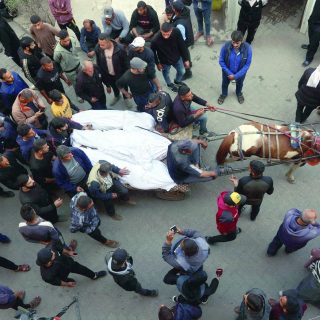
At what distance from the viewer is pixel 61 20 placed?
795 centimetres

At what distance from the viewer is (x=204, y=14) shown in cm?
800

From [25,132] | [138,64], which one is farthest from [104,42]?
Answer: [25,132]

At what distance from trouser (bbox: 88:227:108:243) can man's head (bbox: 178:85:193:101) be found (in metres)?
2.34

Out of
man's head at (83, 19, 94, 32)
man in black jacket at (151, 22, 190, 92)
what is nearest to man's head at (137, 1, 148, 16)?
man in black jacket at (151, 22, 190, 92)

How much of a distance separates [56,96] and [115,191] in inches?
68.0

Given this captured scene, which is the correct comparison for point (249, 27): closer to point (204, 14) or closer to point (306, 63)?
point (204, 14)

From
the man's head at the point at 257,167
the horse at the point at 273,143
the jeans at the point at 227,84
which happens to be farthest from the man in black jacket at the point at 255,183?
the jeans at the point at 227,84

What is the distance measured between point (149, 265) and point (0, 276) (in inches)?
90.5

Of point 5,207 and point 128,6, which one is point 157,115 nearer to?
point 5,207

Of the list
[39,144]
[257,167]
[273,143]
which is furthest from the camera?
[273,143]

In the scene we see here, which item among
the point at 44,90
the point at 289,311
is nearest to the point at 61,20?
the point at 44,90

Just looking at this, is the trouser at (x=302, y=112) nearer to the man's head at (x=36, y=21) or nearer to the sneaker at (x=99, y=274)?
the sneaker at (x=99, y=274)

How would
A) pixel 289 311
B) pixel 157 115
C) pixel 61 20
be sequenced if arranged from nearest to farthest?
pixel 289 311 < pixel 157 115 < pixel 61 20

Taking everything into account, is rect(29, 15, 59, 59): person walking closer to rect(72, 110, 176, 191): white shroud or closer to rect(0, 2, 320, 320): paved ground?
rect(72, 110, 176, 191): white shroud
